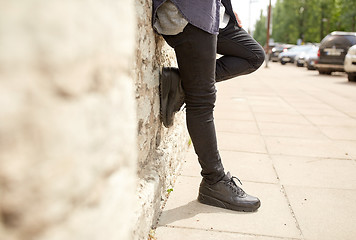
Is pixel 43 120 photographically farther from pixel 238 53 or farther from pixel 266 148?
pixel 266 148

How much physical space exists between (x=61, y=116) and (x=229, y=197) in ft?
5.97

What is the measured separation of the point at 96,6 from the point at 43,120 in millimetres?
238

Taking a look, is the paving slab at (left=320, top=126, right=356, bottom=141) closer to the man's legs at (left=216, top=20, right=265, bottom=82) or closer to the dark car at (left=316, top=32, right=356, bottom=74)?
the man's legs at (left=216, top=20, right=265, bottom=82)

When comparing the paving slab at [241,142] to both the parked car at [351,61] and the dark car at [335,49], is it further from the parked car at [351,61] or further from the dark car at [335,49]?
the dark car at [335,49]

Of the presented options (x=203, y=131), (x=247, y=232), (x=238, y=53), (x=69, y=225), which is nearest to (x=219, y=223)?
(x=247, y=232)

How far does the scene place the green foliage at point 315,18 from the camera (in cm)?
3247

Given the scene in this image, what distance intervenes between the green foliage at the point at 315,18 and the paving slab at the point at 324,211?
32.9 metres

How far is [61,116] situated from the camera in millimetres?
607

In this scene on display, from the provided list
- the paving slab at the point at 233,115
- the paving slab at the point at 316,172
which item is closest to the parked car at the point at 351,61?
the paving slab at the point at 233,115

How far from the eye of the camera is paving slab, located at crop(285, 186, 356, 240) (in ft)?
6.81

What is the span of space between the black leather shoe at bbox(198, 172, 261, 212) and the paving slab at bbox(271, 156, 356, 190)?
620mm

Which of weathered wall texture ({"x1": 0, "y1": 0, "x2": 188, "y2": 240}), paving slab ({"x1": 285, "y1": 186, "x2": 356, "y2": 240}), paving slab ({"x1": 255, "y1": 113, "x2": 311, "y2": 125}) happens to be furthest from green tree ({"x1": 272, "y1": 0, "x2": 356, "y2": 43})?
weathered wall texture ({"x1": 0, "y1": 0, "x2": 188, "y2": 240})

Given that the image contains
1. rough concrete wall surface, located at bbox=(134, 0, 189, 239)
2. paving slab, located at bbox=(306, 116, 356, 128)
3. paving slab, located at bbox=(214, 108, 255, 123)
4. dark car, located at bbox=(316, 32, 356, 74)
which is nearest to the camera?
rough concrete wall surface, located at bbox=(134, 0, 189, 239)

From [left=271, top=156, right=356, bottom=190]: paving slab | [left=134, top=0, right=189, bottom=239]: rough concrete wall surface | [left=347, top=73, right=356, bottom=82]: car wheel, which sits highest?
[left=134, top=0, right=189, bottom=239]: rough concrete wall surface
